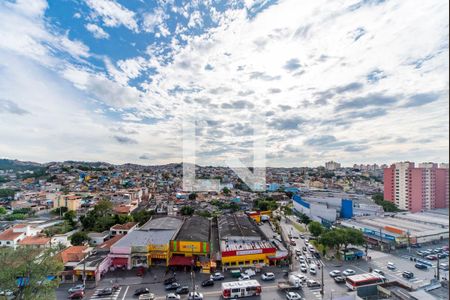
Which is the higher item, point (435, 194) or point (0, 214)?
point (435, 194)

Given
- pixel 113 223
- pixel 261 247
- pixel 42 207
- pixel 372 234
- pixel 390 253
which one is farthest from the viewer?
pixel 42 207

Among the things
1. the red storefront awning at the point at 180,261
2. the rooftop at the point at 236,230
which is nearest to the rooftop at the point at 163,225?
the rooftop at the point at 236,230

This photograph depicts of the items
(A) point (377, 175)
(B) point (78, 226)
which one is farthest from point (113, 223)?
(A) point (377, 175)

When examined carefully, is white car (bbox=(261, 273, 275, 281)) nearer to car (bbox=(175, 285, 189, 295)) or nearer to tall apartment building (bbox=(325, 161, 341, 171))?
car (bbox=(175, 285, 189, 295))

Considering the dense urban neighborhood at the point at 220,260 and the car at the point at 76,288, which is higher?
the dense urban neighborhood at the point at 220,260

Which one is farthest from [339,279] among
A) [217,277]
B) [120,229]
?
[120,229]

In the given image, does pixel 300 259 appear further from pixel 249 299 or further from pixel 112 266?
pixel 112 266

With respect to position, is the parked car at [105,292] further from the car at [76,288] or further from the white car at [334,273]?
the white car at [334,273]
